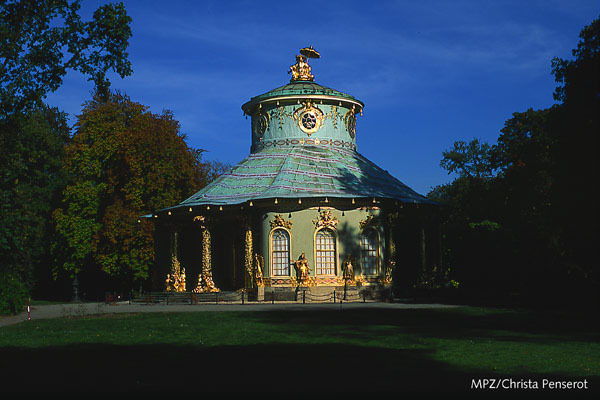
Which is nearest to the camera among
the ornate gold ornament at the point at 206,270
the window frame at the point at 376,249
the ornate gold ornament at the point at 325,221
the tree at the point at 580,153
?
the tree at the point at 580,153

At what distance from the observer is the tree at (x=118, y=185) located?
134ft

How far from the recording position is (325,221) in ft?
111

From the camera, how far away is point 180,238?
39031 millimetres

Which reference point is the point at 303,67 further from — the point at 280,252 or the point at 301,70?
the point at 280,252

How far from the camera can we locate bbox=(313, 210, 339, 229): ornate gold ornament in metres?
33.9

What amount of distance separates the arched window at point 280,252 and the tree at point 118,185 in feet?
32.5

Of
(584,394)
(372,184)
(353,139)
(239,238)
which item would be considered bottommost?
(584,394)

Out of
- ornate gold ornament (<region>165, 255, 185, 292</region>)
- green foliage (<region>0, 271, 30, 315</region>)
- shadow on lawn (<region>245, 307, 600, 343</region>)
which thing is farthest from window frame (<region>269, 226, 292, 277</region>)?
green foliage (<region>0, 271, 30, 315</region>)

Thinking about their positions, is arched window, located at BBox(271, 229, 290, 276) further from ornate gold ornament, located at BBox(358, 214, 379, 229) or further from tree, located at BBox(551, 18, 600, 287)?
tree, located at BBox(551, 18, 600, 287)

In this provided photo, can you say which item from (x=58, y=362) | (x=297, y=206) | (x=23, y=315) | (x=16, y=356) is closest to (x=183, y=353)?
(x=58, y=362)

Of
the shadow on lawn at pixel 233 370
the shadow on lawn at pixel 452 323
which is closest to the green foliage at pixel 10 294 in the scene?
the shadow on lawn at pixel 452 323

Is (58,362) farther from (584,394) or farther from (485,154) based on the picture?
(485,154)

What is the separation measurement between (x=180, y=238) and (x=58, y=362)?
26.4 metres

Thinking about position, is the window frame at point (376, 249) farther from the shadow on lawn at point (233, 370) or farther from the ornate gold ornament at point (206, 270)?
the shadow on lawn at point (233, 370)
